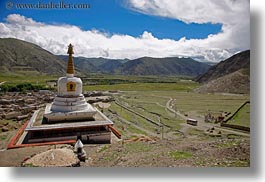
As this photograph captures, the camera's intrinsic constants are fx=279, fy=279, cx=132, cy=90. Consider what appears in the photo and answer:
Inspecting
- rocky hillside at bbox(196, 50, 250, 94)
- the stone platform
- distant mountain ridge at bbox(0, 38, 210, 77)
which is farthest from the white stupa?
rocky hillside at bbox(196, 50, 250, 94)

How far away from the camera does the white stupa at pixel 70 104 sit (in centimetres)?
784

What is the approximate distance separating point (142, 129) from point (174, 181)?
3270 mm

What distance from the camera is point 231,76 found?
8828 millimetres

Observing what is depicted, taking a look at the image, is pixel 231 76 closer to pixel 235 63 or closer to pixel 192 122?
pixel 235 63

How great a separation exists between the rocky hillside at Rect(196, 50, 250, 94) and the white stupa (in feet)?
13.5

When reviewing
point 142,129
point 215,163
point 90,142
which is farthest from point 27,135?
point 215,163

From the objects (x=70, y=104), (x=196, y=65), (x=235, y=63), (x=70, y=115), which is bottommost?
(x=70, y=115)

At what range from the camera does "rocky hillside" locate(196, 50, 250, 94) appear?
6.62 m

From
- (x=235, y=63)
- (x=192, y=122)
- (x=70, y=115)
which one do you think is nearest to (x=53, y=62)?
(x=70, y=115)

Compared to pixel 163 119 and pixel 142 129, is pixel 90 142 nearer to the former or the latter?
pixel 142 129

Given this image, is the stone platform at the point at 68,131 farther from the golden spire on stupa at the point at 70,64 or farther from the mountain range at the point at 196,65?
the mountain range at the point at 196,65

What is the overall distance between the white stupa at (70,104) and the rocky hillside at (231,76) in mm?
4107

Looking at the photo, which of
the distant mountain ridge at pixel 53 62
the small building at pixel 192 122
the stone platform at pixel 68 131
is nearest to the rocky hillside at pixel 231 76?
the distant mountain ridge at pixel 53 62

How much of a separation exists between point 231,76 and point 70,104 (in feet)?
16.6
